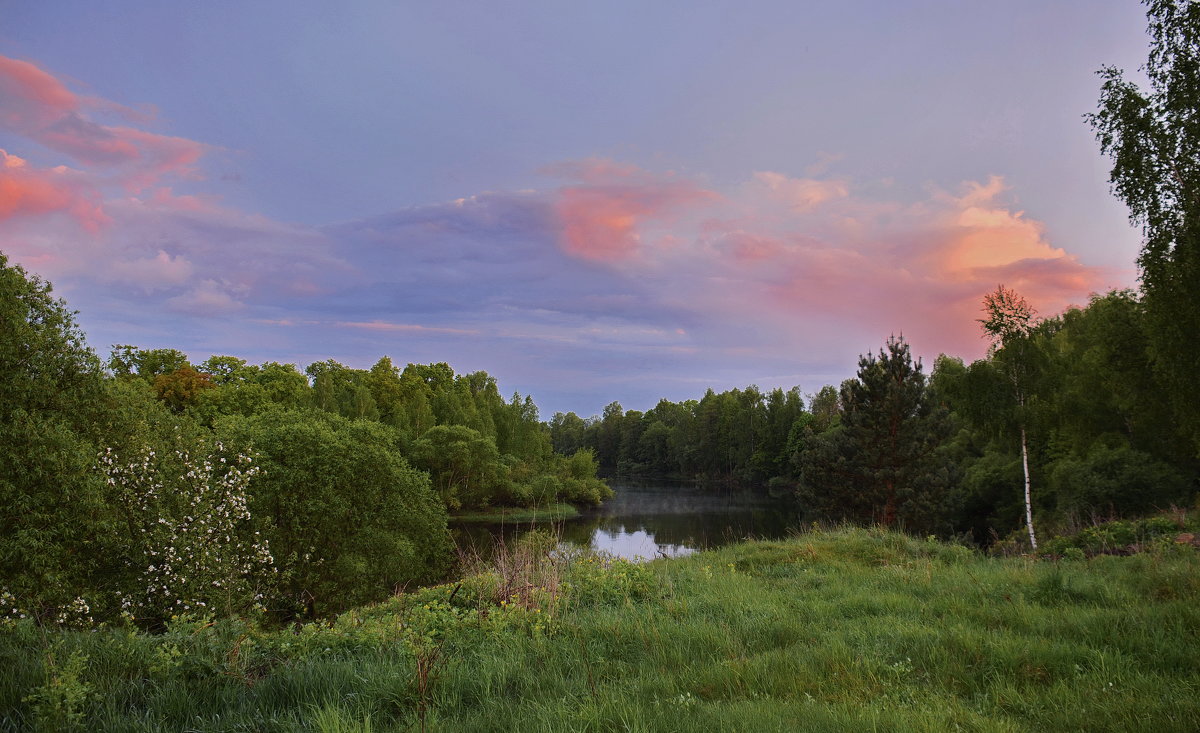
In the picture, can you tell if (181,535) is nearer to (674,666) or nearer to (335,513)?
(335,513)

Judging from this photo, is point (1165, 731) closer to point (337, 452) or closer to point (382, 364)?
point (337, 452)

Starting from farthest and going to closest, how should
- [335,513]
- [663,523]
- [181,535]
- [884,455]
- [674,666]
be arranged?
1. [663,523]
2. [884,455]
3. [335,513]
4. [181,535]
5. [674,666]

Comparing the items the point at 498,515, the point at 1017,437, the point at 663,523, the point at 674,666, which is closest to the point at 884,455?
the point at 1017,437

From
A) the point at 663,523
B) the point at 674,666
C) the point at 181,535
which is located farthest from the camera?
the point at 663,523

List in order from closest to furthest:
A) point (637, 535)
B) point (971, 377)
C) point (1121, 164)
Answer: point (1121, 164) < point (971, 377) < point (637, 535)

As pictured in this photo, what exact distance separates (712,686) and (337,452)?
64.6 feet

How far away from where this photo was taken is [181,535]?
14.3 m

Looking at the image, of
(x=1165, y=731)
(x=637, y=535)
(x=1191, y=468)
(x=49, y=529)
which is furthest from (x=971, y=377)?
(x=49, y=529)

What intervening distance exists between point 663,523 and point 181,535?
36.9 m

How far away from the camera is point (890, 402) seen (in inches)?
1126

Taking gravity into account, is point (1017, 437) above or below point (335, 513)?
above

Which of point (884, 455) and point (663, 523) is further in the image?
point (663, 523)

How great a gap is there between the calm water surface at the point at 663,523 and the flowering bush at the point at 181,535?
1372cm

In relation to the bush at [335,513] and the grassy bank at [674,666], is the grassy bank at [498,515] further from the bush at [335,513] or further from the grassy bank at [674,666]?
the grassy bank at [674,666]
